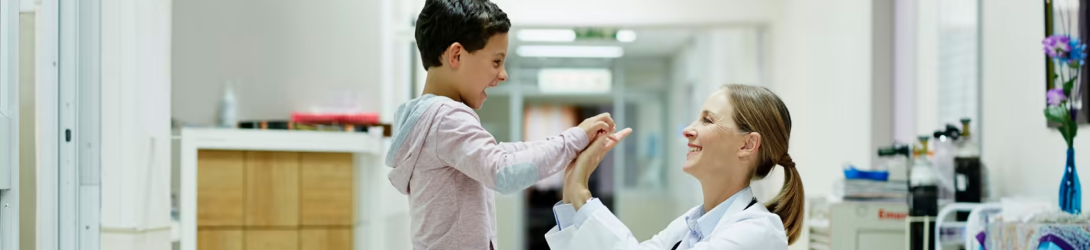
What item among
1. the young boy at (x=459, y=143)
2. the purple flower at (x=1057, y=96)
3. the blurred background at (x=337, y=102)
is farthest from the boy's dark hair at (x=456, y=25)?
the purple flower at (x=1057, y=96)

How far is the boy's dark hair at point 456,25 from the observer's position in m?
1.58

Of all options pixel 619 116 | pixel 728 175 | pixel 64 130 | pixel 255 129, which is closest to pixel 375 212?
pixel 255 129

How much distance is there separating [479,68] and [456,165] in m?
0.17

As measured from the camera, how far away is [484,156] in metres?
1.52

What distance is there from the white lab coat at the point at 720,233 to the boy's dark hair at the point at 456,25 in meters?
0.34

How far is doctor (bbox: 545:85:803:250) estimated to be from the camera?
5.43 feet

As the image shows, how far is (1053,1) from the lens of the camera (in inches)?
124

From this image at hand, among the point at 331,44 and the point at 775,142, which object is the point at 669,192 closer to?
the point at 331,44

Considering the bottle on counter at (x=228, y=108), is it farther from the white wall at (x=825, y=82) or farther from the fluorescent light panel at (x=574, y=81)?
the fluorescent light panel at (x=574, y=81)

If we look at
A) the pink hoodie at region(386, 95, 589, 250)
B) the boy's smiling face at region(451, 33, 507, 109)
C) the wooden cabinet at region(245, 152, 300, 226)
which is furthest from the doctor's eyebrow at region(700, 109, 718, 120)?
the wooden cabinet at region(245, 152, 300, 226)

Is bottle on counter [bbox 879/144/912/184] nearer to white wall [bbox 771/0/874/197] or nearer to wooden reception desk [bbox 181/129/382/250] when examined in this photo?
white wall [bbox 771/0/874/197]

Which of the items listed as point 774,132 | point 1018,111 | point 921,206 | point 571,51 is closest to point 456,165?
point 774,132

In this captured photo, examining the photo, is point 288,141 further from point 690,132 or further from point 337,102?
point 690,132

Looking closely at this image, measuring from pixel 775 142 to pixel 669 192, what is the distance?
24.0 ft
